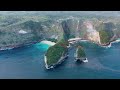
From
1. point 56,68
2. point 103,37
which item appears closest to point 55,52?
point 56,68

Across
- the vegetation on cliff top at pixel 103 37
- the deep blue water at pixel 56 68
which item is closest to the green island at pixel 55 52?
the deep blue water at pixel 56 68

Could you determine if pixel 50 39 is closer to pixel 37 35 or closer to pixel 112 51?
pixel 37 35

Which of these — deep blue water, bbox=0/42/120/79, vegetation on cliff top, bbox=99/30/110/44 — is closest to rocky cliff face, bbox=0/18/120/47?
vegetation on cliff top, bbox=99/30/110/44

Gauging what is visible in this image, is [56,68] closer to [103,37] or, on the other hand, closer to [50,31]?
[50,31]

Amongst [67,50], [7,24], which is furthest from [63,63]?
[7,24]

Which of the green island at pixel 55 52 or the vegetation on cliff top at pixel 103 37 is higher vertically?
the vegetation on cliff top at pixel 103 37

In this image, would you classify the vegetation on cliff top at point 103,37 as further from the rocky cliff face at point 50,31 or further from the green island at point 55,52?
the green island at point 55,52
